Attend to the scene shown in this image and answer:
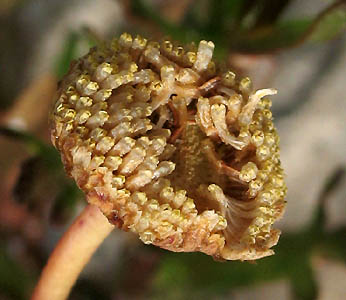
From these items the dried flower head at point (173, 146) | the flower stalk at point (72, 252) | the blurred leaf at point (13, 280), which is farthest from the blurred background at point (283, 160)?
the dried flower head at point (173, 146)

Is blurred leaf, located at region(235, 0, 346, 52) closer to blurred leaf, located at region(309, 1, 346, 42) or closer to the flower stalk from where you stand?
blurred leaf, located at region(309, 1, 346, 42)

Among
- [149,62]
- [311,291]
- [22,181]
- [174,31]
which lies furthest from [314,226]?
[149,62]

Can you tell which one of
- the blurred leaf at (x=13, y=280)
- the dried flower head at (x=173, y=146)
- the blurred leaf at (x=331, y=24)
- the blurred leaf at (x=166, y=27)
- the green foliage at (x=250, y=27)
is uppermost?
the blurred leaf at (x=331, y=24)

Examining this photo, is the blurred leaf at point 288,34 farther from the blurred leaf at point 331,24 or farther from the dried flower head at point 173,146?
the dried flower head at point 173,146

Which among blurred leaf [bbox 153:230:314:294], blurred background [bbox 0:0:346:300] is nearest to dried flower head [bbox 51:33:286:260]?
blurred background [bbox 0:0:346:300]

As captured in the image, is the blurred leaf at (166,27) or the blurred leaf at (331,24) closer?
the blurred leaf at (331,24)

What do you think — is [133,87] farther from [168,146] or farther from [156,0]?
[156,0]
